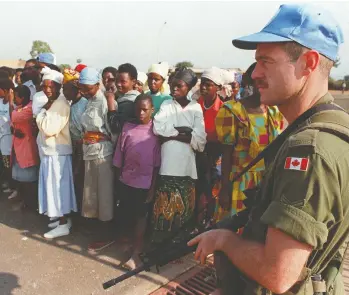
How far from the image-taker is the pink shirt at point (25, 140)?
4305 mm

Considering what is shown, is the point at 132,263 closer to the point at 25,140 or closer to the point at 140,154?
the point at 140,154

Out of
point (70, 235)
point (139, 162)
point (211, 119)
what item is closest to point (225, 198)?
point (139, 162)

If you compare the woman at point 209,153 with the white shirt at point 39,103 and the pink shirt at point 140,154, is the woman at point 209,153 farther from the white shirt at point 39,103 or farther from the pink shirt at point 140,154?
the white shirt at point 39,103

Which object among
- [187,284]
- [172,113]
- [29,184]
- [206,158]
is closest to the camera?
[187,284]

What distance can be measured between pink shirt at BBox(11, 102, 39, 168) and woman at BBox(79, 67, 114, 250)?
105 centimetres

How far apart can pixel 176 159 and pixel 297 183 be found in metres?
2.34

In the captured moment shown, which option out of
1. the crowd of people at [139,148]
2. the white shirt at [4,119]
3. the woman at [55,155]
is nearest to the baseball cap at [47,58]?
the white shirt at [4,119]

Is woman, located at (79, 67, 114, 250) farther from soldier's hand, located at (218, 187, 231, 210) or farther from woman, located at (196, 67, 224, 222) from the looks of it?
soldier's hand, located at (218, 187, 231, 210)

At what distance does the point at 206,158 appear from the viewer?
3598 mm

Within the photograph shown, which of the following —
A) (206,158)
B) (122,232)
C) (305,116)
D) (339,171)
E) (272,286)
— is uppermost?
(305,116)

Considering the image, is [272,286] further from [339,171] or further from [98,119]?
[98,119]

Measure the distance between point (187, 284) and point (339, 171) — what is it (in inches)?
94.1

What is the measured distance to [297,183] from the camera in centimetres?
95

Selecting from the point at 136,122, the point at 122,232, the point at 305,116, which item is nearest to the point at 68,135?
the point at 136,122
